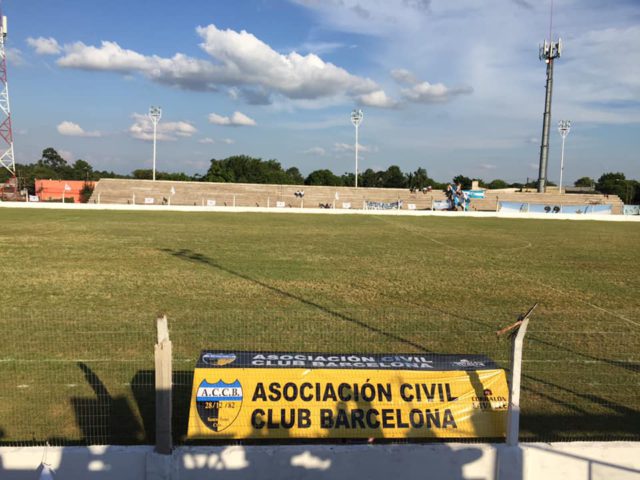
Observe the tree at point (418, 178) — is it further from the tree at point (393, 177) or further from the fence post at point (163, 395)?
the fence post at point (163, 395)

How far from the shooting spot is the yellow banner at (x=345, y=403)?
180 inches

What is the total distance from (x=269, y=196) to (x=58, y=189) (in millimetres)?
27388

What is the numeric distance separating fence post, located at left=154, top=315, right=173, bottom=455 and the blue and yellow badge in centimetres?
41

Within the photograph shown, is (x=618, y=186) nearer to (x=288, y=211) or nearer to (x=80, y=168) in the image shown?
(x=288, y=211)

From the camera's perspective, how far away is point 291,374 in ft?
15.3

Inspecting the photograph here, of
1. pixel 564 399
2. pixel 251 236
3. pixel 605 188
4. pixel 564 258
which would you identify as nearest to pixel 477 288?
pixel 564 399

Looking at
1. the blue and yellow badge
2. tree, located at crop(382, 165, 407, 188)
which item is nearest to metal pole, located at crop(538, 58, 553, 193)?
tree, located at crop(382, 165, 407, 188)

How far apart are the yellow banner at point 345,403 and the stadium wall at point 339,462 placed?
0.83 feet

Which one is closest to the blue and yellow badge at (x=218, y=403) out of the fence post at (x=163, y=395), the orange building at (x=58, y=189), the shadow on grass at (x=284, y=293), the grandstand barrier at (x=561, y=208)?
the fence post at (x=163, y=395)

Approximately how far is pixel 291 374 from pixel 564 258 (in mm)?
17503

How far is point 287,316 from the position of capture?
9.50 meters

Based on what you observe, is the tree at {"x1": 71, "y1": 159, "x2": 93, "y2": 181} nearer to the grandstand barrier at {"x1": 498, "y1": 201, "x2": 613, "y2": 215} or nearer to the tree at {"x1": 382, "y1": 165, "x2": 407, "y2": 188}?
the tree at {"x1": 382, "y1": 165, "x2": 407, "y2": 188}

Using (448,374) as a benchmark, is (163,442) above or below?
below

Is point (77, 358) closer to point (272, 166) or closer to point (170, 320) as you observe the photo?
point (170, 320)
